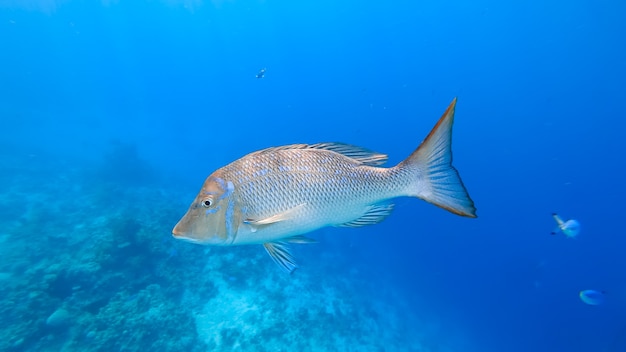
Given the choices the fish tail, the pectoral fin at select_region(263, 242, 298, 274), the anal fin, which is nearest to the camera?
the fish tail

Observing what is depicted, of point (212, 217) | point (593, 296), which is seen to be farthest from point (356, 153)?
point (593, 296)

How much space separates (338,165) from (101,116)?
7376cm

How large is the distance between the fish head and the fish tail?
3.59ft

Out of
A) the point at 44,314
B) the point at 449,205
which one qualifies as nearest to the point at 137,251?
the point at 44,314

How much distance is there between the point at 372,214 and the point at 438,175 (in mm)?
544

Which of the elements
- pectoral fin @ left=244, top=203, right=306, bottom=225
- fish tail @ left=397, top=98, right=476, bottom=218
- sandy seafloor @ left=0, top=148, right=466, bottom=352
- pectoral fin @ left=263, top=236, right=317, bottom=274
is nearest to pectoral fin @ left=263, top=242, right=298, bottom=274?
pectoral fin @ left=263, top=236, right=317, bottom=274

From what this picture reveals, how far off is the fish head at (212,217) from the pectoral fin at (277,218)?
0.35 ft

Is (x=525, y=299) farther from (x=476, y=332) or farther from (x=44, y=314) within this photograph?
(x=44, y=314)

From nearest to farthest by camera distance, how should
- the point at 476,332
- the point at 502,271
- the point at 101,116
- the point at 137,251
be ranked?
the point at 137,251
the point at 476,332
the point at 502,271
the point at 101,116

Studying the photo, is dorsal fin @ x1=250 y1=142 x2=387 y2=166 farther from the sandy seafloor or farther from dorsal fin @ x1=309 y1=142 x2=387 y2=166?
the sandy seafloor

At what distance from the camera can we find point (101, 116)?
199 ft

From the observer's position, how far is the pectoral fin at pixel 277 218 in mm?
1730

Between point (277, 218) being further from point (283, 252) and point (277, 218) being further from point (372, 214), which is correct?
point (372, 214)

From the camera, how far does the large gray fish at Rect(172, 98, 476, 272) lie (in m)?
1.77
